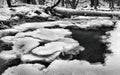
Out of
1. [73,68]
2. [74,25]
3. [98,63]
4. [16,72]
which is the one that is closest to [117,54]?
[98,63]

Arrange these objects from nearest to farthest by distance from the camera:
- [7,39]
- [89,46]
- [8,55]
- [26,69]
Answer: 1. [26,69]
2. [8,55]
3. [89,46]
4. [7,39]

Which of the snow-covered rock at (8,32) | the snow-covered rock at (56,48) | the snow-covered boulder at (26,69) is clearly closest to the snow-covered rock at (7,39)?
the snow-covered rock at (8,32)

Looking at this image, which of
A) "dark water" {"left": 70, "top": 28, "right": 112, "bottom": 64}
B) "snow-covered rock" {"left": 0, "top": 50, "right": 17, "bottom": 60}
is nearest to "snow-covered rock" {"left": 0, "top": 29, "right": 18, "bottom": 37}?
"snow-covered rock" {"left": 0, "top": 50, "right": 17, "bottom": 60}

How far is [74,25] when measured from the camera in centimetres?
779

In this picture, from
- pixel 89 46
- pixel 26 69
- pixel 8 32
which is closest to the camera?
pixel 26 69

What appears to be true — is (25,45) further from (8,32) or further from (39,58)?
(8,32)

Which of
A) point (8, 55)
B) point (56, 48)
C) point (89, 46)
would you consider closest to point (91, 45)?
point (89, 46)

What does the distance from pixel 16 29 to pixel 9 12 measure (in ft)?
8.25

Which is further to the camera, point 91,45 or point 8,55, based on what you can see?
point 91,45

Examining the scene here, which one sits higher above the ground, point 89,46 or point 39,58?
point 39,58

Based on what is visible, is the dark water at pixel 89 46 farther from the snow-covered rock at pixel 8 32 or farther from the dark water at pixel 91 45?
the snow-covered rock at pixel 8 32

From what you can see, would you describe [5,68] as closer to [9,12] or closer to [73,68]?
[73,68]

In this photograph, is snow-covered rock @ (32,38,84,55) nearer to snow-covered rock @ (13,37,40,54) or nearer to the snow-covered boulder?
snow-covered rock @ (13,37,40,54)

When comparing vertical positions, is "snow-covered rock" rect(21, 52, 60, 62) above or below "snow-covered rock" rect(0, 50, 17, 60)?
above
